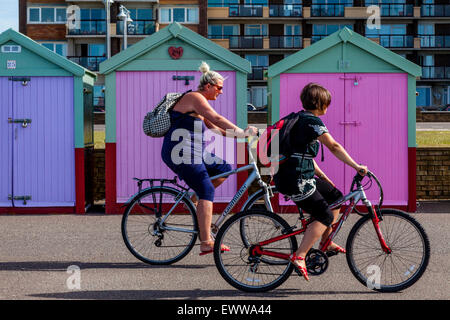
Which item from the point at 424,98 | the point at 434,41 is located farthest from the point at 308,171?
the point at 424,98

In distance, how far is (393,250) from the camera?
17.3 ft

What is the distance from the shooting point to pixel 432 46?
1948 inches

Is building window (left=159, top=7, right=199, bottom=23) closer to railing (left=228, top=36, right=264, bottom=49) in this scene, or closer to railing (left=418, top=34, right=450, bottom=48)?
railing (left=228, top=36, right=264, bottom=49)

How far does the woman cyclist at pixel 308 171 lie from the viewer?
501cm

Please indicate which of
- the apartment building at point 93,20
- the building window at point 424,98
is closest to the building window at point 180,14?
the apartment building at point 93,20

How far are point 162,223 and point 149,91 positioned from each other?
4.04 meters

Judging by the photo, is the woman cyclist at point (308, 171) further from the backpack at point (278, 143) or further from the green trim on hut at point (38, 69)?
the green trim on hut at point (38, 69)

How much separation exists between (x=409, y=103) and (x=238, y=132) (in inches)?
197

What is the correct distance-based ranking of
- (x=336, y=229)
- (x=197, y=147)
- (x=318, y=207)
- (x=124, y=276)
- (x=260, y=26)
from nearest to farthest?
(x=318, y=207)
(x=336, y=229)
(x=124, y=276)
(x=197, y=147)
(x=260, y=26)

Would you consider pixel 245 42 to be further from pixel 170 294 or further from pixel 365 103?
pixel 170 294

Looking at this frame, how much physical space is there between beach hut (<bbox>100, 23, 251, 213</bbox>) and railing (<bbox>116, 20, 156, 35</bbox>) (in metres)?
37.4

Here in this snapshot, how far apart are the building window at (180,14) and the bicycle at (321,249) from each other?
4266cm
